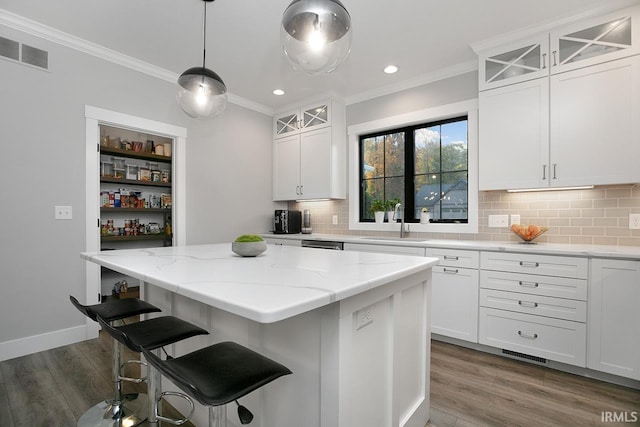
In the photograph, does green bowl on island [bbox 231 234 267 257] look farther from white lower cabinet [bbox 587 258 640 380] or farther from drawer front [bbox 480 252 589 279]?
white lower cabinet [bbox 587 258 640 380]

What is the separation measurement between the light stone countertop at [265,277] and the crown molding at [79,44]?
2.22 meters

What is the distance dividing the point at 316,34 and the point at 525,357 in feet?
9.10

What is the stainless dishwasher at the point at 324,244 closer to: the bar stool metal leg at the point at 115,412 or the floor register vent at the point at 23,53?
the bar stool metal leg at the point at 115,412

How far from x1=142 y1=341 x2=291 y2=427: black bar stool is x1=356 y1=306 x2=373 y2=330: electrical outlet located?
30 cm

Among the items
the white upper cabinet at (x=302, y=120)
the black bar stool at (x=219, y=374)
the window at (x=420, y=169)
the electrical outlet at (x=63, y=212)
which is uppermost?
the white upper cabinet at (x=302, y=120)

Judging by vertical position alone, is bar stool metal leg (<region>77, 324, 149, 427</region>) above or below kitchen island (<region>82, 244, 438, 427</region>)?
below

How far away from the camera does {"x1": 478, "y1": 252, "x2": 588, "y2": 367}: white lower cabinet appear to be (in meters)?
2.25

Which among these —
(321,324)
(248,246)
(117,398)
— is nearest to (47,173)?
(117,398)

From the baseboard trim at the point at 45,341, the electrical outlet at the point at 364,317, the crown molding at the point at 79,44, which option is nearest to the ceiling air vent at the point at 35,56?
the crown molding at the point at 79,44

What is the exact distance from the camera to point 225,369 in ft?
3.42

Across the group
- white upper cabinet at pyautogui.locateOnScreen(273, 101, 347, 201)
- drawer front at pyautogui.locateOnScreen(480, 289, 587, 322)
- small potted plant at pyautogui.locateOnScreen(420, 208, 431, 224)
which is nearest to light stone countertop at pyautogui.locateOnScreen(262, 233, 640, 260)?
drawer front at pyautogui.locateOnScreen(480, 289, 587, 322)

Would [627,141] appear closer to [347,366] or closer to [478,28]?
[478,28]

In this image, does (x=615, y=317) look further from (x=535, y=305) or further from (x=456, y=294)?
(x=456, y=294)

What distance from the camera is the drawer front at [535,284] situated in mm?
2246
